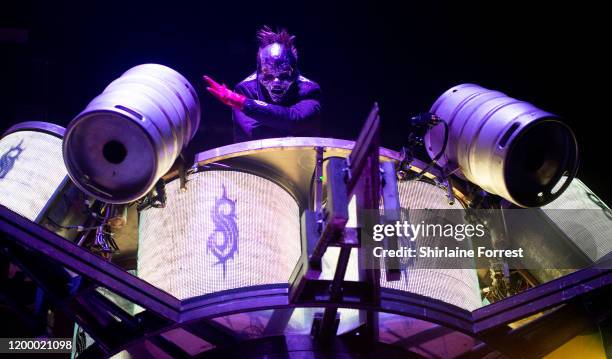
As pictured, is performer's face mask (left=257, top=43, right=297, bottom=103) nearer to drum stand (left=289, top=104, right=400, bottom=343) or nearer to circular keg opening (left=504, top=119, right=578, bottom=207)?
drum stand (left=289, top=104, right=400, bottom=343)

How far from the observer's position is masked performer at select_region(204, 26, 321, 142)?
19.9 feet

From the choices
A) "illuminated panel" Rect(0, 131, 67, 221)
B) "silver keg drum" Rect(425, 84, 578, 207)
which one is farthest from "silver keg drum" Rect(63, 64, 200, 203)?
"silver keg drum" Rect(425, 84, 578, 207)

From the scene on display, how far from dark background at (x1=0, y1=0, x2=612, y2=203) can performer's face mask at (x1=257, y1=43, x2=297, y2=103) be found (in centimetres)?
173

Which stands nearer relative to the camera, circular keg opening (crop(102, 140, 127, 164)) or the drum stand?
the drum stand

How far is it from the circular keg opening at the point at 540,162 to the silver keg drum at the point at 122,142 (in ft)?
7.97

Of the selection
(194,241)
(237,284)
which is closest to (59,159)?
(194,241)

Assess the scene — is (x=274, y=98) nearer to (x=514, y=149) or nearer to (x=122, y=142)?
(x=122, y=142)

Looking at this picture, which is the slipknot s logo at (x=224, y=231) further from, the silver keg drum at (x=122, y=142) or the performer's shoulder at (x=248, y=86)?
the performer's shoulder at (x=248, y=86)

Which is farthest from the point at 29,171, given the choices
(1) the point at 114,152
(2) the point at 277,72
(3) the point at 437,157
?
(3) the point at 437,157

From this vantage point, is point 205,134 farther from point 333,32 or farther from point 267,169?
point 267,169

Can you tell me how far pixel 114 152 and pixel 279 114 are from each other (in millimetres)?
1851

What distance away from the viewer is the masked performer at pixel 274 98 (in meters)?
6.05

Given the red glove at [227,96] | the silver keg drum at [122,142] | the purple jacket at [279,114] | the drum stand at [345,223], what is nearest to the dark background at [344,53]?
the purple jacket at [279,114]

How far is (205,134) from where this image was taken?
840 centimetres
